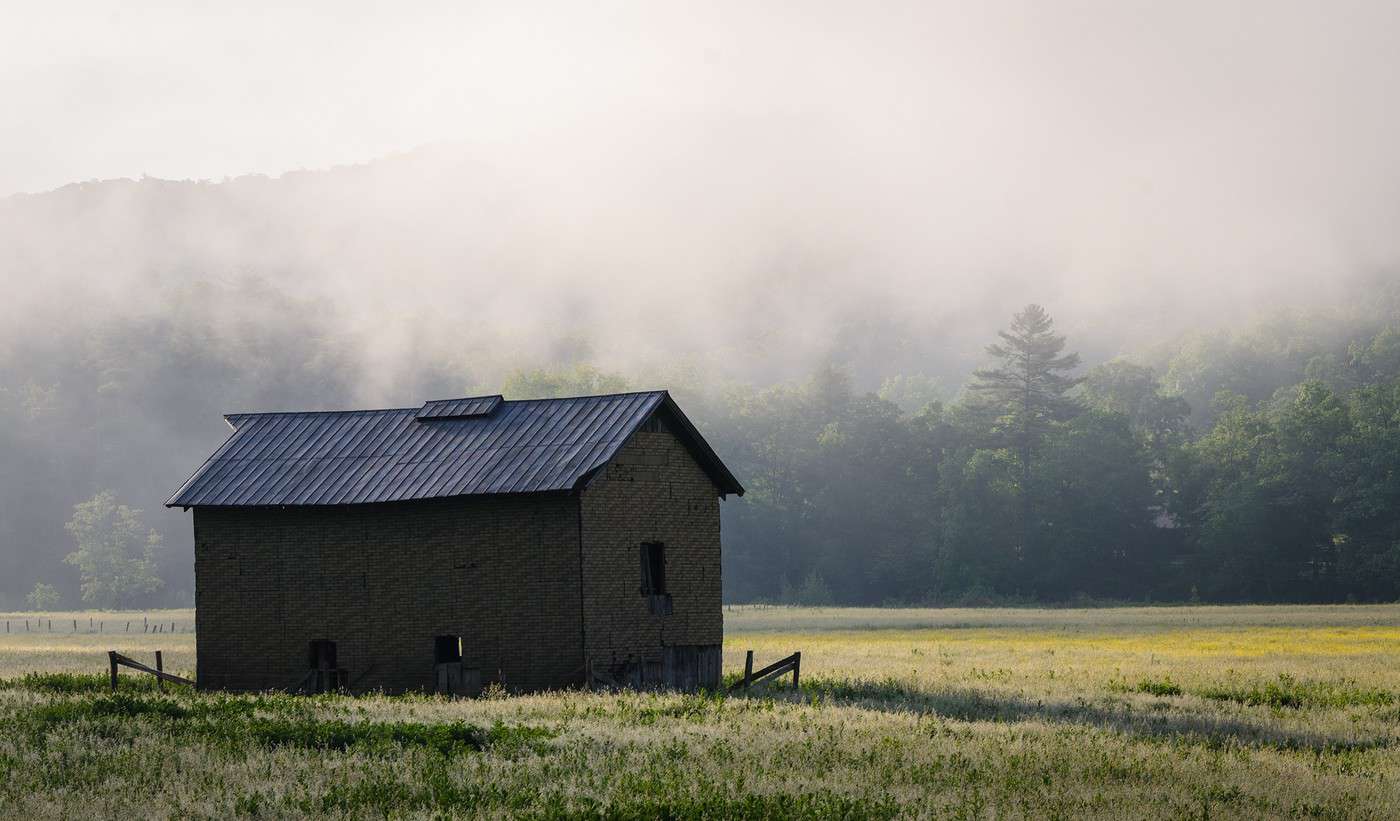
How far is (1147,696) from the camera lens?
124ft

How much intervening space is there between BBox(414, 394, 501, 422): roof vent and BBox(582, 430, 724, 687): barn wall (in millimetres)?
4351


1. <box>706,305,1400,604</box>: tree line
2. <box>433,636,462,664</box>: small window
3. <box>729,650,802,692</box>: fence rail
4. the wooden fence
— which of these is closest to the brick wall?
<box>433,636,462,664</box>: small window

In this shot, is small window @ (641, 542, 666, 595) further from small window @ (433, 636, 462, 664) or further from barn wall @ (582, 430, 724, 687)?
small window @ (433, 636, 462, 664)

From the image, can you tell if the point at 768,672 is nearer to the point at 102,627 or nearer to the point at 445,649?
the point at 445,649

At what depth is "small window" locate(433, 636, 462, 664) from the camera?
129ft

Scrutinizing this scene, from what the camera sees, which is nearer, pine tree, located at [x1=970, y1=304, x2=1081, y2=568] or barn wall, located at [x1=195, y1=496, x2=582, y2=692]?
barn wall, located at [x1=195, y1=496, x2=582, y2=692]

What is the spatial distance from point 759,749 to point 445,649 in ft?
49.6

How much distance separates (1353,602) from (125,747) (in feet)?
303

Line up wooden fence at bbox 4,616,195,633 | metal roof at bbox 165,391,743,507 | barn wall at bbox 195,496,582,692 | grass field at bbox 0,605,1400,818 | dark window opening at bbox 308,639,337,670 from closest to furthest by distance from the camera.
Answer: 1. grass field at bbox 0,605,1400,818
2. barn wall at bbox 195,496,582,692
3. metal roof at bbox 165,391,743,507
4. dark window opening at bbox 308,639,337,670
5. wooden fence at bbox 4,616,195,633

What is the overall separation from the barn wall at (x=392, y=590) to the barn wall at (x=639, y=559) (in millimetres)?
819

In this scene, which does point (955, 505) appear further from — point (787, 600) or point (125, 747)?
point (125, 747)

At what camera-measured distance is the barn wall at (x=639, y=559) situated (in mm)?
38625

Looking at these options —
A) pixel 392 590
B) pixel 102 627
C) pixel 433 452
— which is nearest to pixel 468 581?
pixel 392 590

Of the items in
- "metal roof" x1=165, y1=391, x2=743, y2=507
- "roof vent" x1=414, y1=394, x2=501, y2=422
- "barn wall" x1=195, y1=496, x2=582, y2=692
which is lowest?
"barn wall" x1=195, y1=496, x2=582, y2=692
